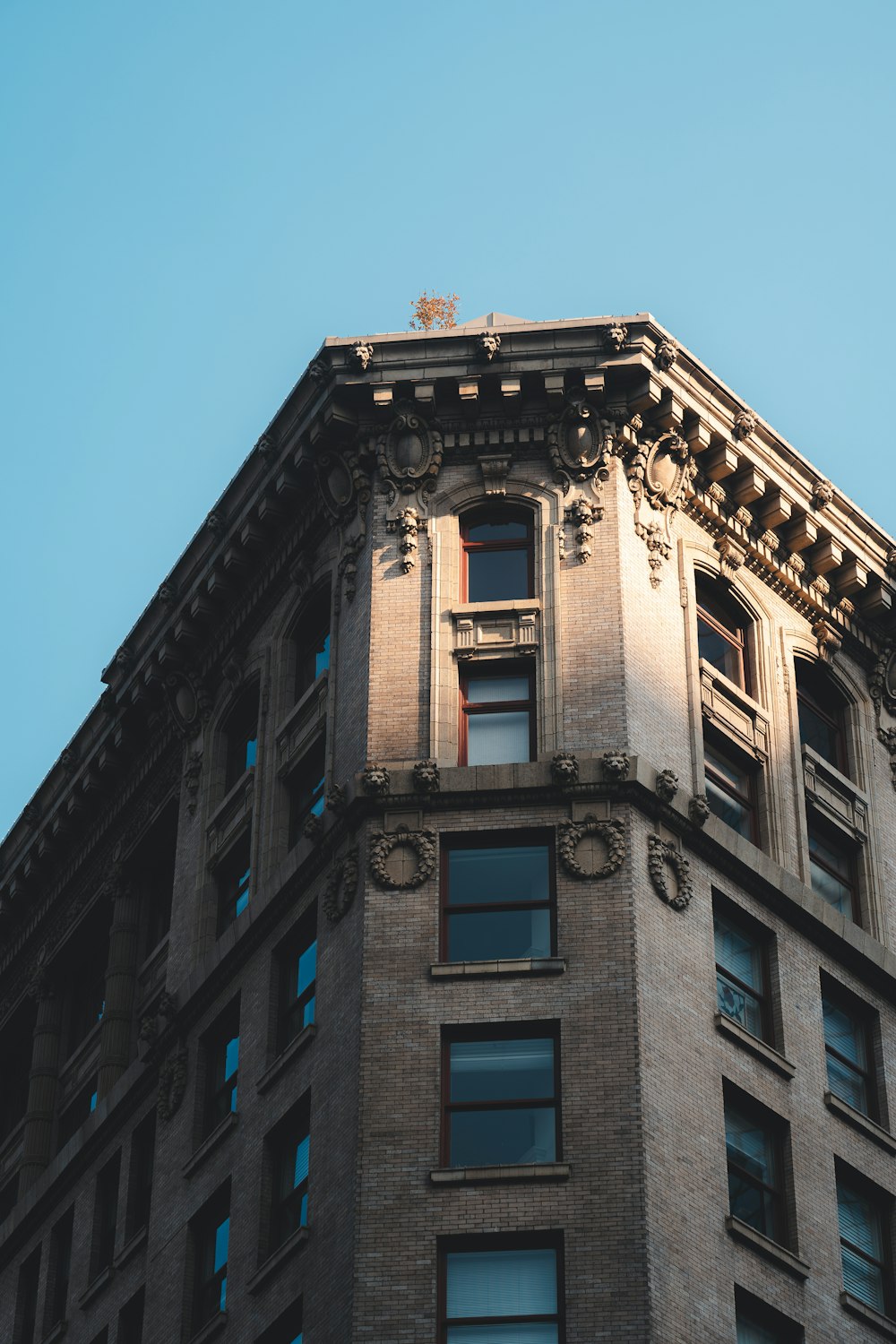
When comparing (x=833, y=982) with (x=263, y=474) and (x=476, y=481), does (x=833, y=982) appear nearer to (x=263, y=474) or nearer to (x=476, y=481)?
(x=476, y=481)

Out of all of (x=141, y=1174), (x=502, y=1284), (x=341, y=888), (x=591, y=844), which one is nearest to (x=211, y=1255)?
(x=141, y=1174)

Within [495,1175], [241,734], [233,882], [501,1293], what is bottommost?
[501,1293]

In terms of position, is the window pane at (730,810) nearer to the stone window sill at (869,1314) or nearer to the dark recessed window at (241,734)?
the stone window sill at (869,1314)

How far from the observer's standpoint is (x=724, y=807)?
5462cm

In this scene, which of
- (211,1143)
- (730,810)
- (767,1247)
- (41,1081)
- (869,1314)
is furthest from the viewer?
(41,1081)

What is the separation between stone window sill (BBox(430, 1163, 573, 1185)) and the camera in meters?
46.1

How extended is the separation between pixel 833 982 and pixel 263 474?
53.7 feet

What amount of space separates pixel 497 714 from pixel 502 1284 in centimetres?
1206

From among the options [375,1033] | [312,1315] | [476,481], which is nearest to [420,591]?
[476,481]

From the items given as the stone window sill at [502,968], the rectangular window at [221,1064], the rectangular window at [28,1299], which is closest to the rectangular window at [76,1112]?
the rectangular window at [28,1299]

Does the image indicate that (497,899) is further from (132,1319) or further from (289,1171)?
(132,1319)

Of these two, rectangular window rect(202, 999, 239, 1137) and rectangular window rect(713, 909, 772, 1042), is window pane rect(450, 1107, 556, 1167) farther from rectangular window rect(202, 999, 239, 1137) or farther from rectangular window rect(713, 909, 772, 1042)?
rectangular window rect(202, 999, 239, 1137)

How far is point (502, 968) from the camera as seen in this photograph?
160ft

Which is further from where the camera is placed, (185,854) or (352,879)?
(185,854)
